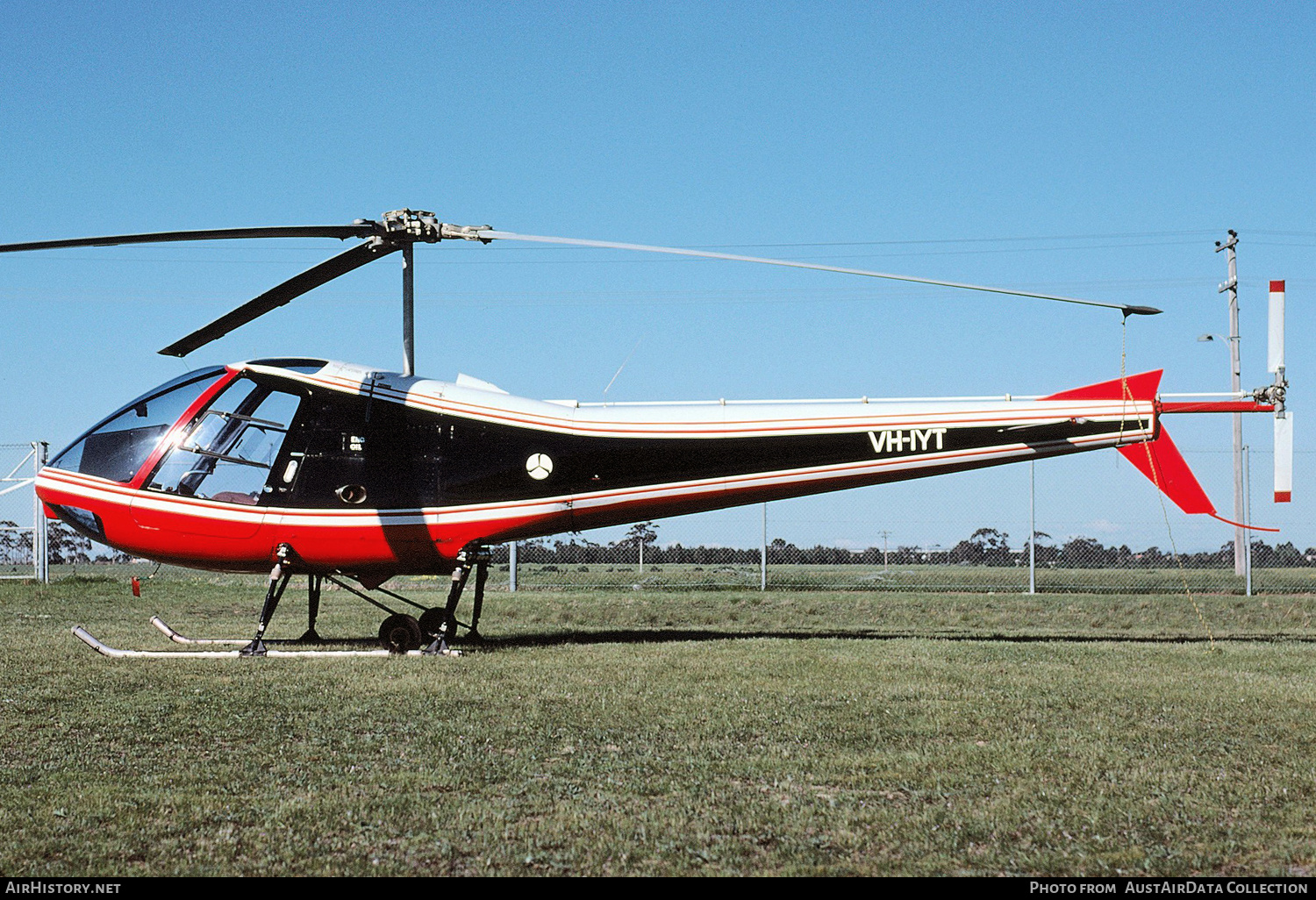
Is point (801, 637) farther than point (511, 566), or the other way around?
point (511, 566)

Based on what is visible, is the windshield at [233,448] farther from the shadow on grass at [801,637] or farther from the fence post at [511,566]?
the fence post at [511,566]

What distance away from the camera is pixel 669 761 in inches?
236

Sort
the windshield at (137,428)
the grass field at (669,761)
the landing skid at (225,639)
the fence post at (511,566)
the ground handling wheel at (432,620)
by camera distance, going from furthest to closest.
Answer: the fence post at (511,566) → the ground handling wheel at (432,620) → the landing skid at (225,639) → the windshield at (137,428) → the grass field at (669,761)

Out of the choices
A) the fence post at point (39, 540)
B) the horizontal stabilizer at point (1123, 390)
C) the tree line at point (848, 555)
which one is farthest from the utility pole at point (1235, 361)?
the fence post at point (39, 540)

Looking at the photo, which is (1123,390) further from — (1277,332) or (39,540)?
(39,540)

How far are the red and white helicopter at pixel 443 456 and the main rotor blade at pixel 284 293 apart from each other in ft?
0.12

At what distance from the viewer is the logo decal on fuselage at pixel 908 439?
11.4m

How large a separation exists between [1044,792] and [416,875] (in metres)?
2.95

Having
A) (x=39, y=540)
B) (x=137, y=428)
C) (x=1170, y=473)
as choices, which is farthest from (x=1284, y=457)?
(x=39, y=540)

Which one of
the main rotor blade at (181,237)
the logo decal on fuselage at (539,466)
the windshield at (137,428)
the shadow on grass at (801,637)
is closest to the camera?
Answer: the main rotor blade at (181,237)

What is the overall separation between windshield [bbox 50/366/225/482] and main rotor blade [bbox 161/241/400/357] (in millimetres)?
568

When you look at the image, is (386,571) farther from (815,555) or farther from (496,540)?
(815,555)

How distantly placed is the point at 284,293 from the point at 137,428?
6.73 ft

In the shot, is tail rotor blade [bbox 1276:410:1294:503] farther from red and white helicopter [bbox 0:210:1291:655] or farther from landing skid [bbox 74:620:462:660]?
landing skid [bbox 74:620:462:660]
